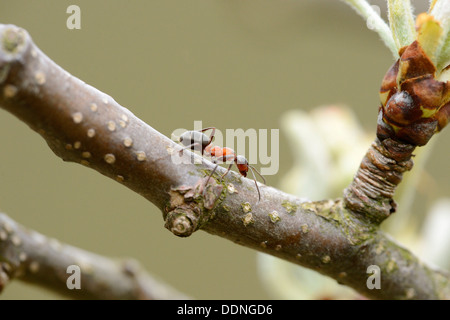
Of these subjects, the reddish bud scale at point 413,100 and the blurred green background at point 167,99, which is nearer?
the reddish bud scale at point 413,100

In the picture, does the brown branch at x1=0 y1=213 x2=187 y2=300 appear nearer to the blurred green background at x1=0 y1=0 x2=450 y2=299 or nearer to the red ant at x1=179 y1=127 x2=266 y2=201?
the red ant at x1=179 y1=127 x2=266 y2=201

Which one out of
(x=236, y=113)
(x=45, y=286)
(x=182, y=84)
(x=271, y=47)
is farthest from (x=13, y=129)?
(x=45, y=286)

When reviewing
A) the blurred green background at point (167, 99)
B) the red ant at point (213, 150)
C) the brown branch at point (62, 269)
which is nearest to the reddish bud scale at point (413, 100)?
the red ant at point (213, 150)

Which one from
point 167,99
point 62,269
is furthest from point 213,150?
point 167,99

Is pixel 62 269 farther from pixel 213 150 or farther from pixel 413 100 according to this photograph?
pixel 413 100

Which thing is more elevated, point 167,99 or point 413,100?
point 167,99

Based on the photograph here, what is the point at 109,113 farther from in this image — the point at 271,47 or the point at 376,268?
the point at 271,47

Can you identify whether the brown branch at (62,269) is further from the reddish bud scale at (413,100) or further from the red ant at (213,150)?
the reddish bud scale at (413,100)
